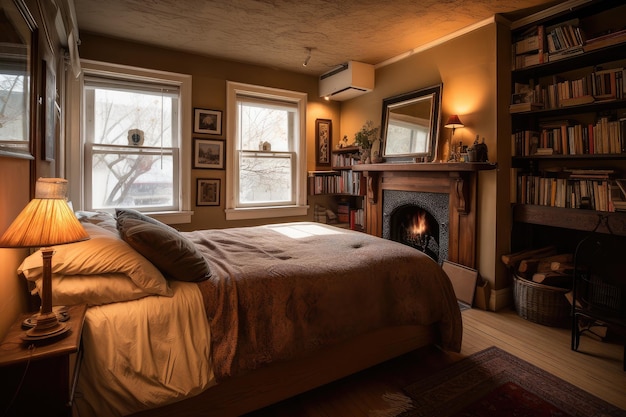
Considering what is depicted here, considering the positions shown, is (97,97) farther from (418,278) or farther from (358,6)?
(418,278)

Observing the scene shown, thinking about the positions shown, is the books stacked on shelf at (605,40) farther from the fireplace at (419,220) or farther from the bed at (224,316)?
the bed at (224,316)

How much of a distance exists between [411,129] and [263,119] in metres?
1.97

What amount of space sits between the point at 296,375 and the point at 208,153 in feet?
10.1

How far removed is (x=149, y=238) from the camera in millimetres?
1541

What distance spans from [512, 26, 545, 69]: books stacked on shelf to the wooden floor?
2.30 meters

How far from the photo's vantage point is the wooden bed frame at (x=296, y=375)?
4.97 ft

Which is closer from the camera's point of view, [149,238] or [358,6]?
[149,238]

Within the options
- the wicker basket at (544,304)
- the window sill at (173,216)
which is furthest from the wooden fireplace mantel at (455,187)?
the window sill at (173,216)

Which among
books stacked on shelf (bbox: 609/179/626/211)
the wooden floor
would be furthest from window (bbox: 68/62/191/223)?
books stacked on shelf (bbox: 609/179/626/211)

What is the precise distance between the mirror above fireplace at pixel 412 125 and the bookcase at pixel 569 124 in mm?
730

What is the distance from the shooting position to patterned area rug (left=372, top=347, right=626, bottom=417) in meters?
1.76

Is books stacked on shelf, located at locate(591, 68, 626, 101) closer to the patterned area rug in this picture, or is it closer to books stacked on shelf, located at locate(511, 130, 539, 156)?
books stacked on shelf, located at locate(511, 130, 539, 156)

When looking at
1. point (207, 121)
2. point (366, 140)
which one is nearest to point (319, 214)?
point (366, 140)

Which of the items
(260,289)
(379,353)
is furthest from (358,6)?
(379,353)
